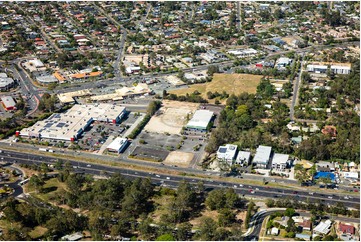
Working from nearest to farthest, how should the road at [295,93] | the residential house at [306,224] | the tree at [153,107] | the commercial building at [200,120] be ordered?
1. the residential house at [306,224]
2. the commercial building at [200,120]
3. the tree at [153,107]
4. the road at [295,93]

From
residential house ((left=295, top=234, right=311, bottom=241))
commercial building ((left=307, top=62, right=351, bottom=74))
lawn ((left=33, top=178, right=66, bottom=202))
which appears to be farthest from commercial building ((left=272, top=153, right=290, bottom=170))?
commercial building ((left=307, top=62, right=351, bottom=74))

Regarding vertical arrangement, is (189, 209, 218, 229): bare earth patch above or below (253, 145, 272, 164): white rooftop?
above

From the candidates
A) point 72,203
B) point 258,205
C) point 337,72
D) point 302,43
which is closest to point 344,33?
point 302,43

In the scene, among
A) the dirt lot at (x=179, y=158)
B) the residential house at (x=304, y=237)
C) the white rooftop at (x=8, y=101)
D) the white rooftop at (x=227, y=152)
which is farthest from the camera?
the white rooftop at (x=8, y=101)

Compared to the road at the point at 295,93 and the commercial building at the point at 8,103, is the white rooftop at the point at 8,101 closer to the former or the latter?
the commercial building at the point at 8,103

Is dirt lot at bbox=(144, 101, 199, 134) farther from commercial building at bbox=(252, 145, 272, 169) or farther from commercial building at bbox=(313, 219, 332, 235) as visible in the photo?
commercial building at bbox=(313, 219, 332, 235)

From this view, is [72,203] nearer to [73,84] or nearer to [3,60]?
[73,84]

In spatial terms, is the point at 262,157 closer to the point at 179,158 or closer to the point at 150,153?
the point at 179,158

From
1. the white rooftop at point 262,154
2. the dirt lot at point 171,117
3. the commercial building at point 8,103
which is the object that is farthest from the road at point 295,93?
the commercial building at point 8,103
